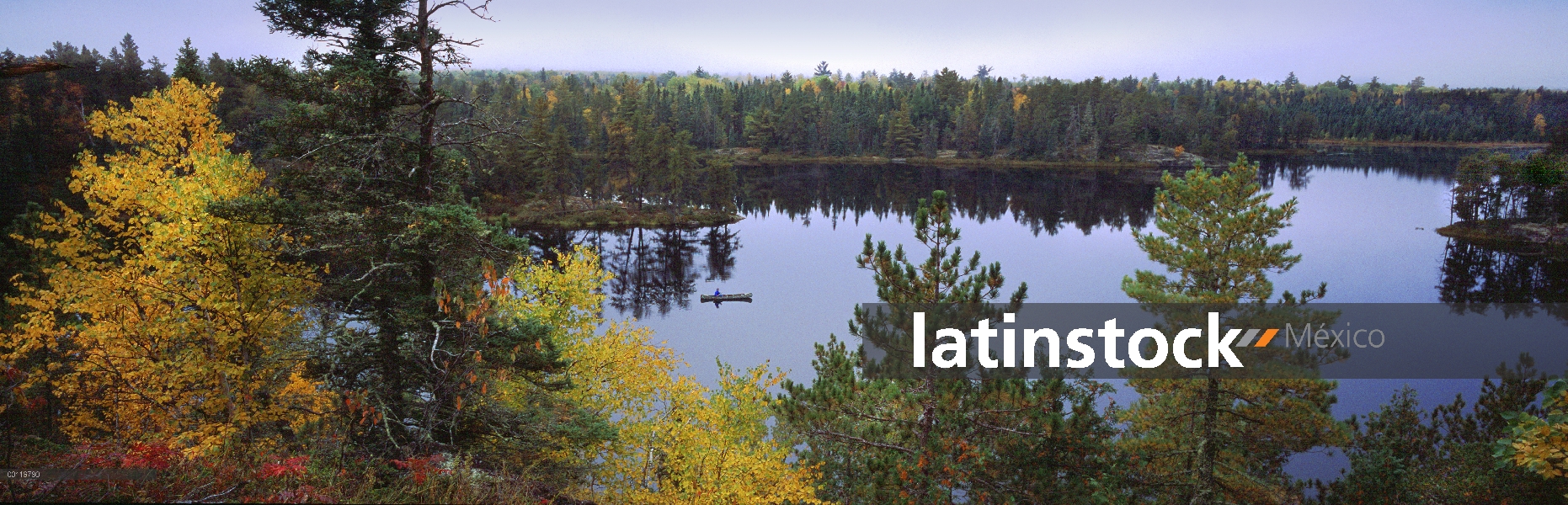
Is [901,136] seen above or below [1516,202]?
above

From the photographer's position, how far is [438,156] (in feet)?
43.2

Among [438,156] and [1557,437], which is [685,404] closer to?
[438,156]

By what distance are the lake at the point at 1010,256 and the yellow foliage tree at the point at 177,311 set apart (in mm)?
18956

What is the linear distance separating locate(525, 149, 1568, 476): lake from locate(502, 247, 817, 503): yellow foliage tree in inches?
418

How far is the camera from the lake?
40500 mm

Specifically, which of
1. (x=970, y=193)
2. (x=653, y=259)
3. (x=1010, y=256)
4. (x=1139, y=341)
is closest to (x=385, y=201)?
(x=1139, y=341)

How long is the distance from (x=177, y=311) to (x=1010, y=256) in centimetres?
5443

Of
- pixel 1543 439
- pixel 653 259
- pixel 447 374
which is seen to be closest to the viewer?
pixel 1543 439

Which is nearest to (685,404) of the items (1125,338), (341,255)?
(341,255)

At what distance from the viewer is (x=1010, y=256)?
60.4 m

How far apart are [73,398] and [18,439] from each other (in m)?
6.80

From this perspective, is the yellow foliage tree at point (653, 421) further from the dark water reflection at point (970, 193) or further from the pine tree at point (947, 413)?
the dark water reflection at point (970, 193)

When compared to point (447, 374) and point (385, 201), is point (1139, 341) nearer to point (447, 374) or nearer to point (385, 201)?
point (447, 374)

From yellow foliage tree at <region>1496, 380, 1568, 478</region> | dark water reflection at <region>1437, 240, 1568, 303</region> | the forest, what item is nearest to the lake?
dark water reflection at <region>1437, 240, 1568, 303</region>
